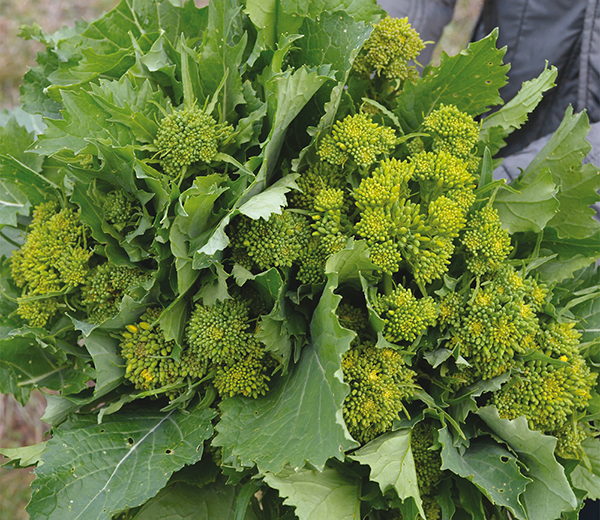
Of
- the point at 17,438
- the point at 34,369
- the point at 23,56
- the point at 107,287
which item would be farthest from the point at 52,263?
the point at 23,56

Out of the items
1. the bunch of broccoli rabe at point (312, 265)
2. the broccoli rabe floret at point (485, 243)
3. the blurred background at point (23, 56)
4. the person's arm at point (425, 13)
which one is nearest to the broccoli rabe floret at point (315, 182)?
the bunch of broccoli rabe at point (312, 265)

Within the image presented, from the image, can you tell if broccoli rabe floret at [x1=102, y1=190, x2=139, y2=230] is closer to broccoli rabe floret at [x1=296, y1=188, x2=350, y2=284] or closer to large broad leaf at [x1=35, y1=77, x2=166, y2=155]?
large broad leaf at [x1=35, y1=77, x2=166, y2=155]

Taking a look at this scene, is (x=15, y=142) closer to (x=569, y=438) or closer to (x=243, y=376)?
(x=243, y=376)

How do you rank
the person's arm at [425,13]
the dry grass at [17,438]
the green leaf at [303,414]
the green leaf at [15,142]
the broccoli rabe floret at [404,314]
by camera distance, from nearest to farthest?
the green leaf at [303,414] → the broccoli rabe floret at [404,314] → the green leaf at [15,142] → the person's arm at [425,13] → the dry grass at [17,438]

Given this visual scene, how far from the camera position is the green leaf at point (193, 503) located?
87 centimetres

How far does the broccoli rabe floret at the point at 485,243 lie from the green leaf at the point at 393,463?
0.30 meters

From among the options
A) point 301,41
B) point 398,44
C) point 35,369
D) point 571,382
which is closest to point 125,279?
point 35,369

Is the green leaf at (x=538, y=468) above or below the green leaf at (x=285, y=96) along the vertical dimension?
below

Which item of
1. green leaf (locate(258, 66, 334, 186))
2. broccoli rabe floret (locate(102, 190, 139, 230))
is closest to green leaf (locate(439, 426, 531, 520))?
green leaf (locate(258, 66, 334, 186))

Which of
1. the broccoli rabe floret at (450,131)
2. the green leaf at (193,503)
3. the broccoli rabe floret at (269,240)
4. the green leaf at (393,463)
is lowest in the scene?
the green leaf at (193,503)

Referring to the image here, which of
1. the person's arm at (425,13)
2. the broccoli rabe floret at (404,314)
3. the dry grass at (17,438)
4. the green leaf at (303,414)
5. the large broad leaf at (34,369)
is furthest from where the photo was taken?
the dry grass at (17,438)

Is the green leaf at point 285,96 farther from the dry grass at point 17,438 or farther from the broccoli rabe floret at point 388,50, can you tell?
the dry grass at point 17,438

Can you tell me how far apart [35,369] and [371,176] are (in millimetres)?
722

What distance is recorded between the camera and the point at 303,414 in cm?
71
